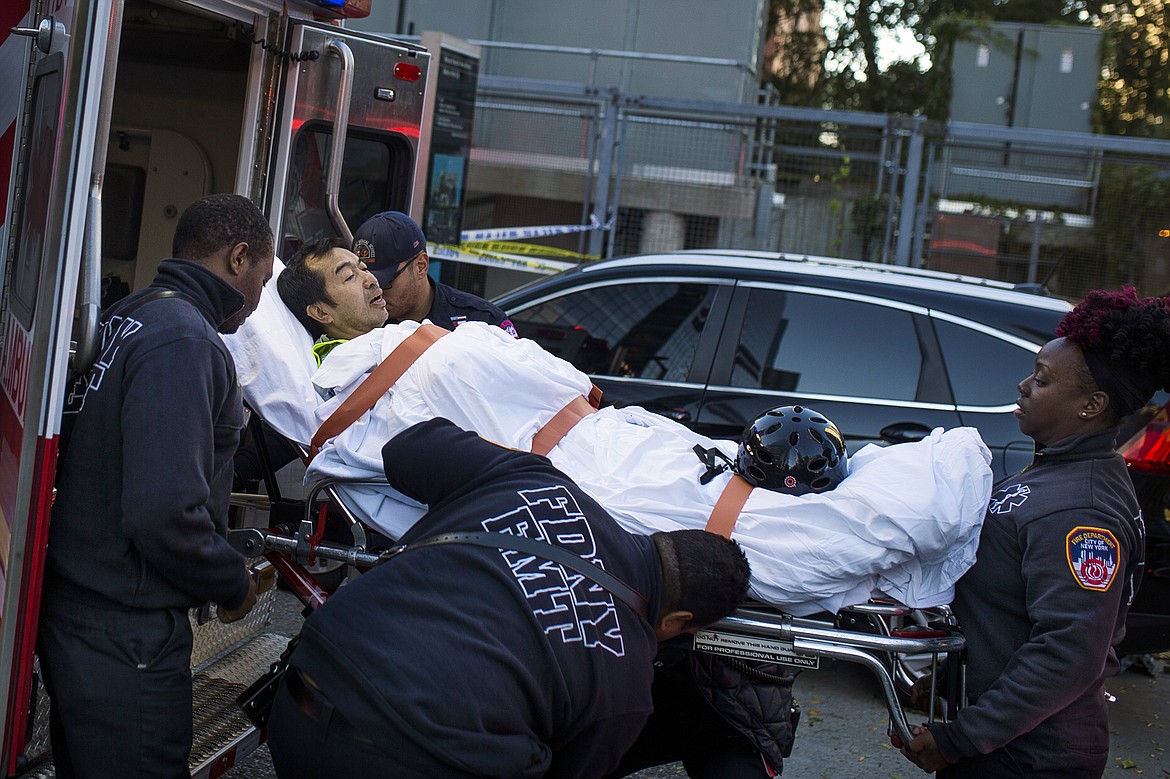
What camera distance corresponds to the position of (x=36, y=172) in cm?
293

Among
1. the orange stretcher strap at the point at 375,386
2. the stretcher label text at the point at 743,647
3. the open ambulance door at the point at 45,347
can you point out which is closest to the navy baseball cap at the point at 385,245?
the orange stretcher strap at the point at 375,386

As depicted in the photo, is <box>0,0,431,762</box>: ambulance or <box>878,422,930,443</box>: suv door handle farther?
<box>878,422,930,443</box>: suv door handle

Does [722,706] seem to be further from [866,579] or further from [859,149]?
[859,149]

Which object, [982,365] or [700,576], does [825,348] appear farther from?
[700,576]

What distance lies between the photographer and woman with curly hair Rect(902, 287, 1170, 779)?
9.06ft

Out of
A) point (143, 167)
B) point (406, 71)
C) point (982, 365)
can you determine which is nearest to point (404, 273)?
point (406, 71)

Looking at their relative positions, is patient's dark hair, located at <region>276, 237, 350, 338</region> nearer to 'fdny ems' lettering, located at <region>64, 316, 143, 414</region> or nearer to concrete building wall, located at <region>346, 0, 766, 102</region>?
'fdny ems' lettering, located at <region>64, 316, 143, 414</region>

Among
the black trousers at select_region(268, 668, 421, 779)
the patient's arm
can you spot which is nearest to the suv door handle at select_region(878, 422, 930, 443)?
the patient's arm

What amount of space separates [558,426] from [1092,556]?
4.71 ft

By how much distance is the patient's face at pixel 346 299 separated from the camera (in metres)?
3.84

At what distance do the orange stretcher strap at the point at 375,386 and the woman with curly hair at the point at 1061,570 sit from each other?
164cm

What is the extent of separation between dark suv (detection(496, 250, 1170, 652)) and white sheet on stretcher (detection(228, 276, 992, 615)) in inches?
75.4

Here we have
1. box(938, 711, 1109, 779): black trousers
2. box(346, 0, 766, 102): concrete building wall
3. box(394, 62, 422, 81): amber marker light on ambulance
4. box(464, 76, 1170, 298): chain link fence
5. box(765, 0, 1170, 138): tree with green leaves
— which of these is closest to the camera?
box(938, 711, 1109, 779): black trousers

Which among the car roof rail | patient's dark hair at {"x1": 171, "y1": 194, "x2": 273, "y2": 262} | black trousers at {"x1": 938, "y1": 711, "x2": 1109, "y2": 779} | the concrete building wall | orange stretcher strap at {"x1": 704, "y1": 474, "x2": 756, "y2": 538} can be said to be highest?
the concrete building wall
